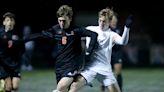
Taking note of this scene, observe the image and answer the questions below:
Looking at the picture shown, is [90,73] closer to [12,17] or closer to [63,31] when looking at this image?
[63,31]

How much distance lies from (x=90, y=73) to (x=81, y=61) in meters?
0.27

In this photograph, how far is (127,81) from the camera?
20.0m

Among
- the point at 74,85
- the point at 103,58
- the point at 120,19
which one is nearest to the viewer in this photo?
the point at 74,85

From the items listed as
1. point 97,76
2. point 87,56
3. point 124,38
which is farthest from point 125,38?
point 97,76

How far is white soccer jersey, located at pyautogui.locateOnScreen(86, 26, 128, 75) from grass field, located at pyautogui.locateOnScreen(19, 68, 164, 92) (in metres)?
5.50

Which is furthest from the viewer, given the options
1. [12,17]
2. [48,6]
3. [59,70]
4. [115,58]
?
[48,6]

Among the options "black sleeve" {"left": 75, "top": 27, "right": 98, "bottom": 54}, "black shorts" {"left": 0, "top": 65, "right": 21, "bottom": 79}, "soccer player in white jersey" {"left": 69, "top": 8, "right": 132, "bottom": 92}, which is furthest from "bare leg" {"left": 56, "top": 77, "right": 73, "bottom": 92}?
"black shorts" {"left": 0, "top": 65, "right": 21, "bottom": 79}

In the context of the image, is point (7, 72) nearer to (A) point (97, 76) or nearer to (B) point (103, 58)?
(A) point (97, 76)

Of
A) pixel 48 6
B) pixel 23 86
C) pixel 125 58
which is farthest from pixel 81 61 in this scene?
pixel 48 6

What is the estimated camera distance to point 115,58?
15.3m

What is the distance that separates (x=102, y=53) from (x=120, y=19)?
20788 millimetres

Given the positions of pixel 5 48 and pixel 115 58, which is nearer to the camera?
pixel 5 48

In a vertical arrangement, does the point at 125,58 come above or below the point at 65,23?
below

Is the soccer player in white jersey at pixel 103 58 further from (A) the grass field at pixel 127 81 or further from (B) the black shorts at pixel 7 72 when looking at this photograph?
(A) the grass field at pixel 127 81
